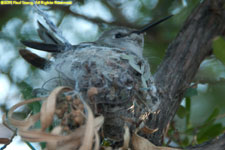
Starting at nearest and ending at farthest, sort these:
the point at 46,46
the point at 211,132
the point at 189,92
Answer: the point at 46,46 → the point at 189,92 → the point at 211,132

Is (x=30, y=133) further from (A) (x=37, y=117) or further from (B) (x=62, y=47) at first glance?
(B) (x=62, y=47)

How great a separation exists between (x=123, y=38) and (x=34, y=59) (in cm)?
143

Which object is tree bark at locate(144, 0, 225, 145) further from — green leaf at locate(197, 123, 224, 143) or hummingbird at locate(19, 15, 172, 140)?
green leaf at locate(197, 123, 224, 143)

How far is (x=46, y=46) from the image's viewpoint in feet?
7.64

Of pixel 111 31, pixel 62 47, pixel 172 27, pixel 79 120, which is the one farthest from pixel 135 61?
pixel 172 27

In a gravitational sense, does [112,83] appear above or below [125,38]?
below

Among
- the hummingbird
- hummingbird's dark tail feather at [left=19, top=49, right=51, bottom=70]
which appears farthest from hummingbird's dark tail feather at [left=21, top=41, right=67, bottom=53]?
hummingbird's dark tail feather at [left=19, top=49, right=51, bottom=70]

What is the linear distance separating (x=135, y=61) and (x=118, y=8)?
1.43 metres

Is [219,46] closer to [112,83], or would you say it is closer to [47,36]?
[112,83]

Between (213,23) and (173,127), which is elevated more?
(213,23)

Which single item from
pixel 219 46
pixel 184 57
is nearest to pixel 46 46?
→ pixel 184 57

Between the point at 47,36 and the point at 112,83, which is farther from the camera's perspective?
the point at 47,36

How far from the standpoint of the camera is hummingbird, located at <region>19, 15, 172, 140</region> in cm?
183

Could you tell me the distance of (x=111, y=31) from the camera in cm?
343
